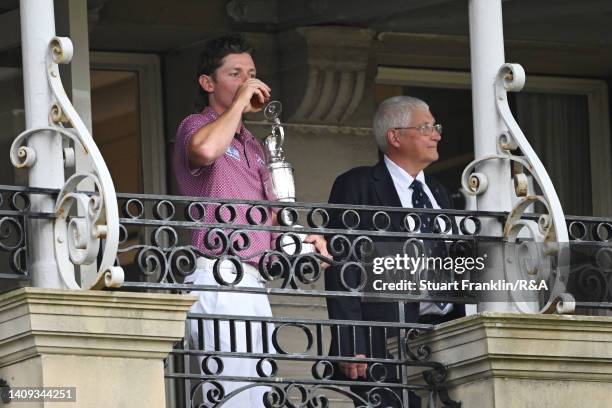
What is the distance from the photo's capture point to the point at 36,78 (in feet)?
31.4

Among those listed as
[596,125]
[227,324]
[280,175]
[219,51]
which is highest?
[596,125]

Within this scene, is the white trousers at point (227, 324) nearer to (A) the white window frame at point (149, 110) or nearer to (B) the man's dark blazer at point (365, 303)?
(B) the man's dark blazer at point (365, 303)

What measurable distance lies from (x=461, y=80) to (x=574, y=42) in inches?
27.1

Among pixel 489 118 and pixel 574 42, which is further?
pixel 574 42

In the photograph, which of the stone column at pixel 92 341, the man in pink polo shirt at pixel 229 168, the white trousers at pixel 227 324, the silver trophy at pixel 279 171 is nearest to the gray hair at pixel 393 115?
the man in pink polo shirt at pixel 229 168

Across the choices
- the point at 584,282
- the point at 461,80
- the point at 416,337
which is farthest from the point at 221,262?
the point at 461,80

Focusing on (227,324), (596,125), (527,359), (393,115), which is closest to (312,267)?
(227,324)

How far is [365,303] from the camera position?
10438 millimetres

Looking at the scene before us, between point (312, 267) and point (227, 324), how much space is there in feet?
1.55

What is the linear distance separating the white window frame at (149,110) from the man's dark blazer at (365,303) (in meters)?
2.31

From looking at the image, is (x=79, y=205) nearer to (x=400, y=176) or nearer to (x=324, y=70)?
(x=400, y=176)

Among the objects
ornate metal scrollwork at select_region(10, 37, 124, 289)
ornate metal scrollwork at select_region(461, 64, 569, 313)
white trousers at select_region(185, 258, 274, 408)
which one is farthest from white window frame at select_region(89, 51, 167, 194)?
ornate metal scrollwork at select_region(10, 37, 124, 289)

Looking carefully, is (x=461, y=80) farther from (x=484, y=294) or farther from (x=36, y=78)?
(x=36, y=78)

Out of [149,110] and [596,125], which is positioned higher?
[596,125]
